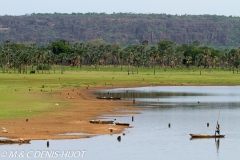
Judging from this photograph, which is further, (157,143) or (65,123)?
(65,123)

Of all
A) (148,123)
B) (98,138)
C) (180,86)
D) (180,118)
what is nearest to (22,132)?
(98,138)

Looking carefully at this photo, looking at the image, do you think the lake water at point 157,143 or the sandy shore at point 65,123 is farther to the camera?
the sandy shore at point 65,123

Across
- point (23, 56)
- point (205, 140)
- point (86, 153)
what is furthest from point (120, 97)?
point (23, 56)

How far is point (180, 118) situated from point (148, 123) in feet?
19.6

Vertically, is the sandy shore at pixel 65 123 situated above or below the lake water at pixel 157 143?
above

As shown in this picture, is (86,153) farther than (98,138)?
No

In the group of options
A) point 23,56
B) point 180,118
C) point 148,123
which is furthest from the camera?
point 23,56

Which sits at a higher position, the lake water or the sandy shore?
the sandy shore

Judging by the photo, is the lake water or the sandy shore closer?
the lake water

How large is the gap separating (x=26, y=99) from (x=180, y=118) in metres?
21.4

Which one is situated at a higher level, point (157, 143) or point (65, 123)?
point (65, 123)

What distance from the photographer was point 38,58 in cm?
16462

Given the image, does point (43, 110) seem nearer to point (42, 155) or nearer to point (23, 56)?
point (42, 155)

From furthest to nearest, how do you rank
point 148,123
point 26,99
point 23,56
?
1. point 23,56
2. point 26,99
3. point 148,123
